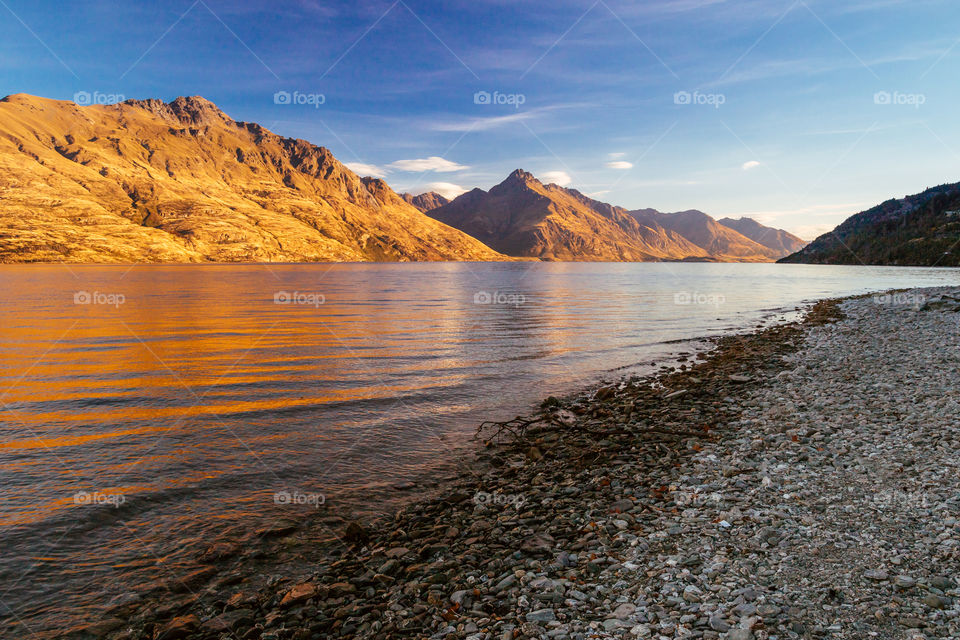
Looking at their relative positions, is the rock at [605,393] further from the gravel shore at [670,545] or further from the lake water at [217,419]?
the gravel shore at [670,545]

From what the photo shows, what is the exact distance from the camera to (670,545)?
8156mm

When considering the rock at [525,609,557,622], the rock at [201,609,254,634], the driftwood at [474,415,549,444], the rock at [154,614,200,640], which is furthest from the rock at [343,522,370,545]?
the driftwood at [474,415,549,444]

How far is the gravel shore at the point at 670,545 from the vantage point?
6.23 meters

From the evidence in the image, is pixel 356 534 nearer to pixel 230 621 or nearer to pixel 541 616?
pixel 230 621

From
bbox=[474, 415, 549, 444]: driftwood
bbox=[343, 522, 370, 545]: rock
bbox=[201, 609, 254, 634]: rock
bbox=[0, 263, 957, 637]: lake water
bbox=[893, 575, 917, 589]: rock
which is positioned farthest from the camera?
bbox=[474, 415, 549, 444]: driftwood

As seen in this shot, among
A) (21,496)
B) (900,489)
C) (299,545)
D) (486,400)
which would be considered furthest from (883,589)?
(21,496)

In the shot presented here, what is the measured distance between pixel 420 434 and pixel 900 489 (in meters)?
13.5

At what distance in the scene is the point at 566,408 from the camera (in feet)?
65.5

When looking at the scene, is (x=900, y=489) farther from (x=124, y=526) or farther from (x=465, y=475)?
(x=124, y=526)

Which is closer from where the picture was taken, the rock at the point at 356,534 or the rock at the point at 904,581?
the rock at the point at 904,581

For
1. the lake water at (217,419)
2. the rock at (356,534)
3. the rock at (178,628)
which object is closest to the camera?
the rock at (178,628)

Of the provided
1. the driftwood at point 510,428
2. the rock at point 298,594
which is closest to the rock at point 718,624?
the rock at point 298,594

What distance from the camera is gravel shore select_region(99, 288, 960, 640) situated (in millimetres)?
6227

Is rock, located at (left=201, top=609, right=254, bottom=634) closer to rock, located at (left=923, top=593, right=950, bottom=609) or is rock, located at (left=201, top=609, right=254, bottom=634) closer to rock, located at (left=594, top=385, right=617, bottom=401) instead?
rock, located at (left=923, top=593, right=950, bottom=609)
